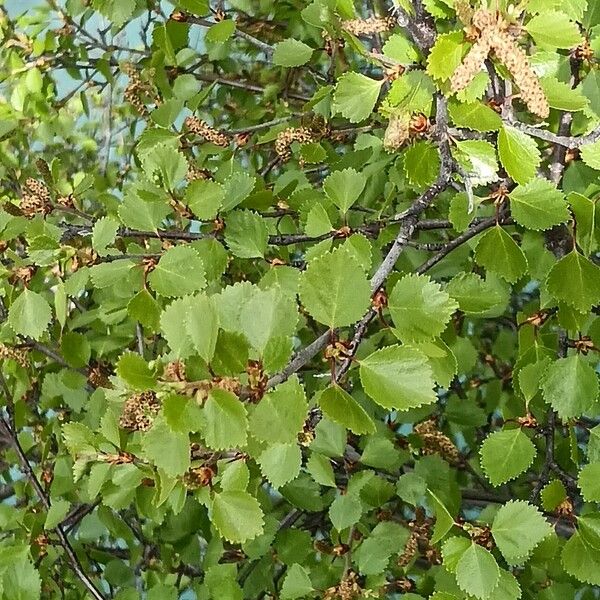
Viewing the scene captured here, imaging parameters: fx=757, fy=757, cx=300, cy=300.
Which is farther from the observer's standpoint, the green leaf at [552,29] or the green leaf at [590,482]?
the green leaf at [590,482]

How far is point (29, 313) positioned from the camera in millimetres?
547

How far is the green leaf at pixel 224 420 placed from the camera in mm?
370

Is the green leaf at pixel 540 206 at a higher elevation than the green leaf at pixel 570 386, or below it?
higher

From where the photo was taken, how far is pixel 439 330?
1.46 feet

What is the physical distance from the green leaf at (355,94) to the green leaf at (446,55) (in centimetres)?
15

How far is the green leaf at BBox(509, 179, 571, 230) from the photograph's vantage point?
498 mm

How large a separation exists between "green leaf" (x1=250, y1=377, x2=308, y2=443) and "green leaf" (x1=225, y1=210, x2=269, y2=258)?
0.68 ft

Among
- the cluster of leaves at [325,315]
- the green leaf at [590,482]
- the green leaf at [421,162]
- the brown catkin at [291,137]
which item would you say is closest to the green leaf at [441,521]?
the cluster of leaves at [325,315]

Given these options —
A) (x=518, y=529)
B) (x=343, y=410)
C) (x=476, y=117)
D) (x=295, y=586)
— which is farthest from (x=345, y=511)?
(x=476, y=117)

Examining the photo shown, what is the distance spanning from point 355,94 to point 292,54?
7.1 inches

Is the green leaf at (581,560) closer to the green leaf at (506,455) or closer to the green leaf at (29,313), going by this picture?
the green leaf at (506,455)

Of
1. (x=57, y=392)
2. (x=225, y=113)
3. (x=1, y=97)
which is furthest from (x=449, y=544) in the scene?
(x=1, y=97)

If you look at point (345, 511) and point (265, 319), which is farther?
point (345, 511)

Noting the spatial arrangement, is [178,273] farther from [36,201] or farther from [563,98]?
[563,98]
